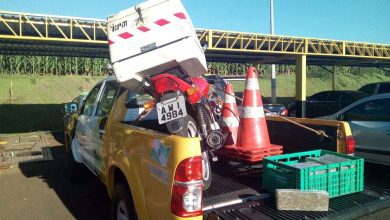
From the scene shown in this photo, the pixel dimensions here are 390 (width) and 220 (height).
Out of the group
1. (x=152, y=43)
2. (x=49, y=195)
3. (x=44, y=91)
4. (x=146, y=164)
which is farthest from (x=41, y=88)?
(x=146, y=164)

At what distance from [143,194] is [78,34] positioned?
14587mm

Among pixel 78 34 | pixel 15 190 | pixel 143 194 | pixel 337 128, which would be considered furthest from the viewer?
pixel 78 34

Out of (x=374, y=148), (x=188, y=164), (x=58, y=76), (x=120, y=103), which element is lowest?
(x=374, y=148)

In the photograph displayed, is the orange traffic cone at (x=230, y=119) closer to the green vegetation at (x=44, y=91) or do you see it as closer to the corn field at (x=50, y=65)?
the green vegetation at (x=44, y=91)

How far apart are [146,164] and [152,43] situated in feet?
4.63

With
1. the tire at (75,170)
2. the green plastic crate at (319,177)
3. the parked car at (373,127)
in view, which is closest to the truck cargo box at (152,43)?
the green plastic crate at (319,177)

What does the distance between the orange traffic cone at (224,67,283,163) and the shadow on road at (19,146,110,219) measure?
7.52 feet

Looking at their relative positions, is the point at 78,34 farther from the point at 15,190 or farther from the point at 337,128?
the point at 337,128

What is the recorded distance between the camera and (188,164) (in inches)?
97.6

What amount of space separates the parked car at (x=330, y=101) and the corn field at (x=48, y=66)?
2059 centimetres

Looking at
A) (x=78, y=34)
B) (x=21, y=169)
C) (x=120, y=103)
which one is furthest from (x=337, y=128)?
(x=78, y=34)

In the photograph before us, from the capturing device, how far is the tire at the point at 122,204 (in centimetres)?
329

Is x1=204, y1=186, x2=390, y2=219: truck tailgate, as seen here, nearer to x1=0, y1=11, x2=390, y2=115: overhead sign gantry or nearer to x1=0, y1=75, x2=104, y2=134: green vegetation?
x1=0, y1=11, x2=390, y2=115: overhead sign gantry

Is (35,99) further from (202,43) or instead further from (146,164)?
(146,164)
